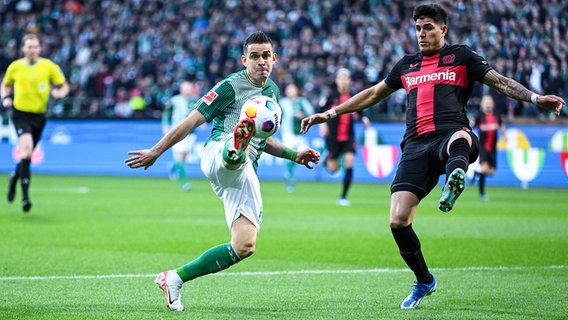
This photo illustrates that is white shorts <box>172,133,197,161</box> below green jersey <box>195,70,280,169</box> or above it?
below

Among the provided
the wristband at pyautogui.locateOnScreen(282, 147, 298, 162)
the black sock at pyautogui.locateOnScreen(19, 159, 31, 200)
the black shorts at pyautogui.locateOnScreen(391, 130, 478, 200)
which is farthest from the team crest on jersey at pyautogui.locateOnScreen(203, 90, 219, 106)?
the black sock at pyautogui.locateOnScreen(19, 159, 31, 200)

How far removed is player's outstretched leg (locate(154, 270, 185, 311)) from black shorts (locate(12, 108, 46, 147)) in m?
8.52

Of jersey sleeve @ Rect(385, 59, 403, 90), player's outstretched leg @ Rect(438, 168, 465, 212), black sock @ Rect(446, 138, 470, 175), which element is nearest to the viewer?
player's outstretched leg @ Rect(438, 168, 465, 212)

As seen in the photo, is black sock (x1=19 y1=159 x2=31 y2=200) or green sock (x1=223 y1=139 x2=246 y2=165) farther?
black sock (x1=19 y1=159 x2=31 y2=200)

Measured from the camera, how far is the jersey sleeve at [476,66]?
7232mm

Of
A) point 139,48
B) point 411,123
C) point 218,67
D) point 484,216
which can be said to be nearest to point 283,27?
point 218,67

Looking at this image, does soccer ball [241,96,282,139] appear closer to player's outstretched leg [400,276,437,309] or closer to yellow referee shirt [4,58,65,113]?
player's outstretched leg [400,276,437,309]

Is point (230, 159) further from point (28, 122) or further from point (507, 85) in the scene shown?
point (28, 122)

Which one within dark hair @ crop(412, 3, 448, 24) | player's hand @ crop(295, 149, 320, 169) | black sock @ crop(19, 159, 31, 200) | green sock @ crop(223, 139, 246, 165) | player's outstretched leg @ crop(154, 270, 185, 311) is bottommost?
black sock @ crop(19, 159, 31, 200)

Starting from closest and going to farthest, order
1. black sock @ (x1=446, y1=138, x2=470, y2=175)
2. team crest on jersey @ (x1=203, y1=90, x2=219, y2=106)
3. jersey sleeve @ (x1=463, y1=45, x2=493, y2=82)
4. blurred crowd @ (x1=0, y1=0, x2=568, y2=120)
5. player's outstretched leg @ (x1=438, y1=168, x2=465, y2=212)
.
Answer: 1. player's outstretched leg @ (x1=438, y1=168, x2=465, y2=212)
2. black sock @ (x1=446, y1=138, x2=470, y2=175)
3. team crest on jersey @ (x1=203, y1=90, x2=219, y2=106)
4. jersey sleeve @ (x1=463, y1=45, x2=493, y2=82)
5. blurred crowd @ (x1=0, y1=0, x2=568, y2=120)

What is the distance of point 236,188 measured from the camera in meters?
6.93

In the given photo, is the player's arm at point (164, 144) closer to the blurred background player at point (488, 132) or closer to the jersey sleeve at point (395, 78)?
the jersey sleeve at point (395, 78)

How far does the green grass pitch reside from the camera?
23.1 feet

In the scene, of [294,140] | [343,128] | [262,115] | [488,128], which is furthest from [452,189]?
[294,140]
